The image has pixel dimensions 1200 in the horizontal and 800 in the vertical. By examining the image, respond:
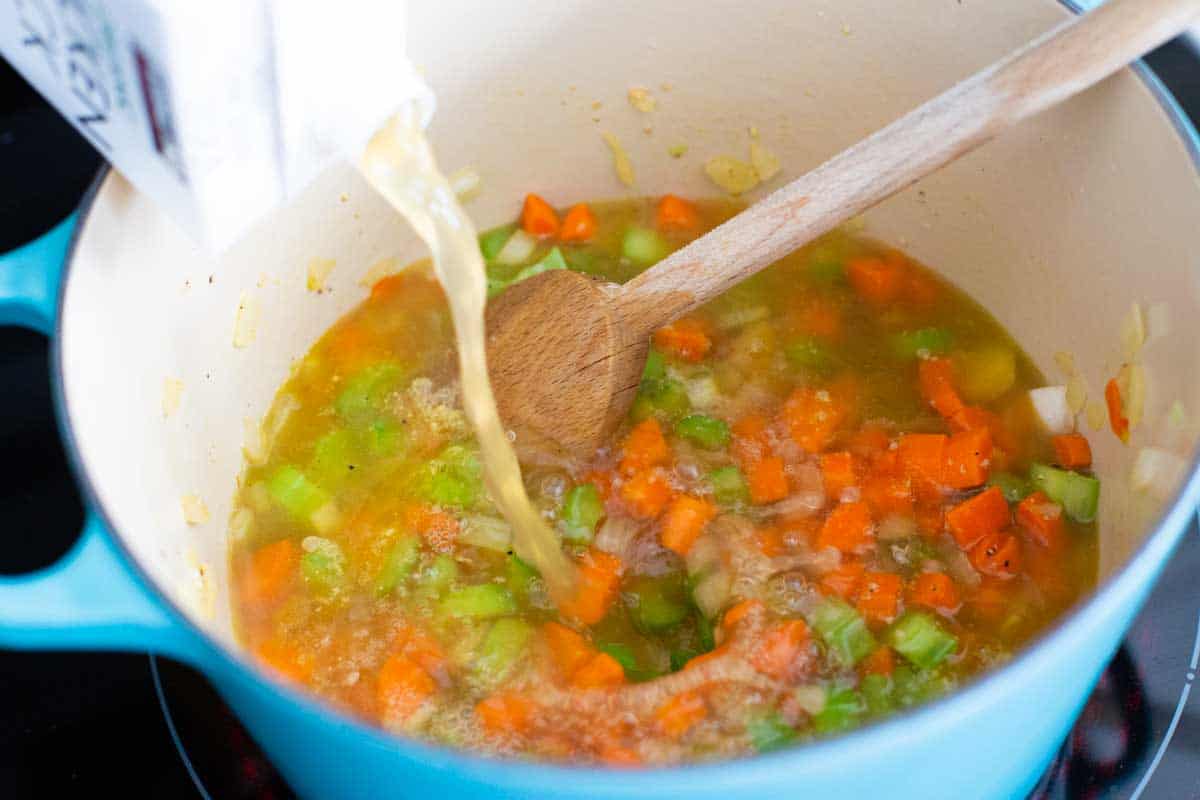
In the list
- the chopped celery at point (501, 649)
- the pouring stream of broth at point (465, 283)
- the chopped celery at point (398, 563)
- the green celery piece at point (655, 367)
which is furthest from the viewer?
the green celery piece at point (655, 367)

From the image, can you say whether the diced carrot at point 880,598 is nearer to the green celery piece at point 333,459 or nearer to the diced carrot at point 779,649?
the diced carrot at point 779,649

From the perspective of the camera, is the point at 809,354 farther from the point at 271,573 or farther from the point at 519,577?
the point at 271,573

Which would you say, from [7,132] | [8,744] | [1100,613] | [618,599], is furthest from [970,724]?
[7,132]

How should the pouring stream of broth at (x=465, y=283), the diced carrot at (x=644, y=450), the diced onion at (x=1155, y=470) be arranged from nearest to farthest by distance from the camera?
the pouring stream of broth at (x=465, y=283) < the diced onion at (x=1155, y=470) < the diced carrot at (x=644, y=450)

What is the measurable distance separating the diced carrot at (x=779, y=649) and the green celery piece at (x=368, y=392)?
65 centimetres

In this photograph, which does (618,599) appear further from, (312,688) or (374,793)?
(374,793)

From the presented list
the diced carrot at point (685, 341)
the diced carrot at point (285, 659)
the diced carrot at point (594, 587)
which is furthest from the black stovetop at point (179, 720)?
the diced carrot at point (685, 341)

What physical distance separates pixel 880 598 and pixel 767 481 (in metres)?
0.22

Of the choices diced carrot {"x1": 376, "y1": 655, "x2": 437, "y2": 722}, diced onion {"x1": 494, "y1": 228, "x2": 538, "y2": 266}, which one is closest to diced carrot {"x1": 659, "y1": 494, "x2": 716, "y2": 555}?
diced carrot {"x1": 376, "y1": 655, "x2": 437, "y2": 722}

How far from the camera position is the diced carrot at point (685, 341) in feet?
5.64

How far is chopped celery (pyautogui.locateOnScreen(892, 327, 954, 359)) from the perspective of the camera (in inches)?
66.9

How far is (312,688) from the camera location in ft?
4.57

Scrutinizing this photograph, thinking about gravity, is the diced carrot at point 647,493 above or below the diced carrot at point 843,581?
above

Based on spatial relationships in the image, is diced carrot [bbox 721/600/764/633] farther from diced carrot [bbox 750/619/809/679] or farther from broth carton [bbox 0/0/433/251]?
broth carton [bbox 0/0/433/251]
